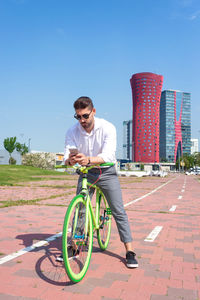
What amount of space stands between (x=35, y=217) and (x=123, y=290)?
4622 mm

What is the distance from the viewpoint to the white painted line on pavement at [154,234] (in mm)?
5320

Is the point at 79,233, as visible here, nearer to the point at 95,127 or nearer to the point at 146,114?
the point at 95,127

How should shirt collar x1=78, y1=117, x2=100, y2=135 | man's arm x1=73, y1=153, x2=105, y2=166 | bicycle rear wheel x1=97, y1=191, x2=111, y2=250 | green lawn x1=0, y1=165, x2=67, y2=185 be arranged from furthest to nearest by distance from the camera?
green lawn x1=0, y1=165, x2=67, y2=185 < bicycle rear wheel x1=97, y1=191, x2=111, y2=250 < shirt collar x1=78, y1=117, x2=100, y2=135 < man's arm x1=73, y1=153, x2=105, y2=166

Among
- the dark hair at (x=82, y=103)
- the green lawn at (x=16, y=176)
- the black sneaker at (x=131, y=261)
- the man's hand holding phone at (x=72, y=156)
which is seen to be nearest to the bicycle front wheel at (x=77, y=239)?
the man's hand holding phone at (x=72, y=156)

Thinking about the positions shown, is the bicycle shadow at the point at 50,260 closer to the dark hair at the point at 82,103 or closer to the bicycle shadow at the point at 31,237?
the bicycle shadow at the point at 31,237

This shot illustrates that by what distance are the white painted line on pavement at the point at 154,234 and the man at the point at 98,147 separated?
150 centimetres

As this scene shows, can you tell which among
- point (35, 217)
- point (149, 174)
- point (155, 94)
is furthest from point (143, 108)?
point (35, 217)

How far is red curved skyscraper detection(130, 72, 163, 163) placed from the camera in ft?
526

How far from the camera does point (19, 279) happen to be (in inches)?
129

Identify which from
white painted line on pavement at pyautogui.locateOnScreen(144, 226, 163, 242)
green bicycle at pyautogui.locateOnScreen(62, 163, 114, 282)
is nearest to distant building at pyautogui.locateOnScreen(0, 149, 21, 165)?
white painted line on pavement at pyautogui.locateOnScreen(144, 226, 163, 242)

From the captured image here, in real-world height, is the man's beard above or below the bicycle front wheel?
above

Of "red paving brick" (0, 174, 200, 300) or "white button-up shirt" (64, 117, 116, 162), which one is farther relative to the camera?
"white button-up shirt" (64, 117, 116, 162)

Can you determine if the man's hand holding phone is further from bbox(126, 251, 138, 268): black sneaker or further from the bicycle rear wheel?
bbox(126, 251, 138, 268): black sneaker

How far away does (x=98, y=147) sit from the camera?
3705 millimetres
